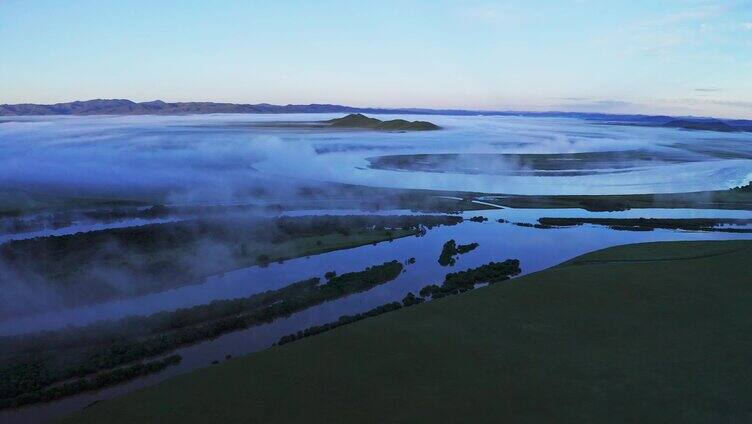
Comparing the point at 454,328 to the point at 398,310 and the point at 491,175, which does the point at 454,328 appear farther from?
the point at 491,175

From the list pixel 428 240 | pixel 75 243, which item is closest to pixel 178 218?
pixel 75 243

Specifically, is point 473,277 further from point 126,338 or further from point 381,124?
point 381,124

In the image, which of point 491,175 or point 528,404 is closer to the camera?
point 528,404

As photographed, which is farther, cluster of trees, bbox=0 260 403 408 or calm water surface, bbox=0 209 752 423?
calm water surface, bbox=0 209 752 423

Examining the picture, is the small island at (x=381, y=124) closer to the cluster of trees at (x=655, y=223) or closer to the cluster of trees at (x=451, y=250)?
the cluster of trees at (x=655, y=223)

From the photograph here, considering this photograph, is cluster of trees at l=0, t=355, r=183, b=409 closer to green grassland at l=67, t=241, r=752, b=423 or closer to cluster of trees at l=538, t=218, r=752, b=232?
green grassland at l=67, t=241, r=752, b=423

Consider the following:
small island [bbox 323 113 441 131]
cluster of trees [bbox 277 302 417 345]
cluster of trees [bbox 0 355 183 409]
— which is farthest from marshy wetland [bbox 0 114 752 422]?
small island [bbox 323 113 441 131]

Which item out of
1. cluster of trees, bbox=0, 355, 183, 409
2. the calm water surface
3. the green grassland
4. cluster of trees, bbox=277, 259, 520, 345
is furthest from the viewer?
cluster of trees, bbox=277, 259, 520, 345
